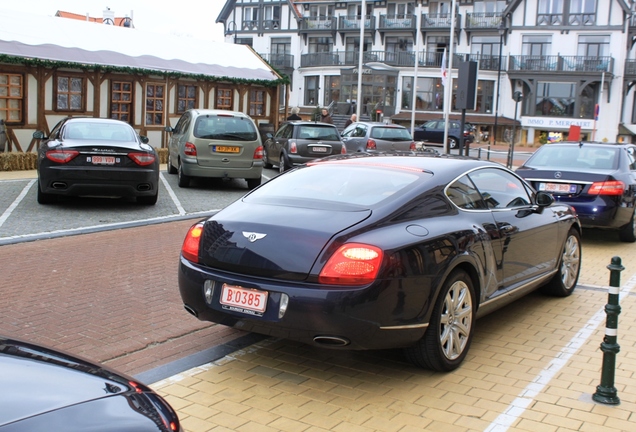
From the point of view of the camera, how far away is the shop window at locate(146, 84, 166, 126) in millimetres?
23234

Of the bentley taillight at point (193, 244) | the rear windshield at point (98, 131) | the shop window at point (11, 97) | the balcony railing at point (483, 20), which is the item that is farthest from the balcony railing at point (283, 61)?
the bentley taillight at point (193, 244)

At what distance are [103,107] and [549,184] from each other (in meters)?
14.9

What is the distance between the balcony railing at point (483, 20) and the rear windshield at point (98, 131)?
5034 cm

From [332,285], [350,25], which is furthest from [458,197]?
[350,25]

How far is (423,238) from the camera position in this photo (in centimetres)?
494

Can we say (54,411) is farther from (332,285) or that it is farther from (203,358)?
(203,358)

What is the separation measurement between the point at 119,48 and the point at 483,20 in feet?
142

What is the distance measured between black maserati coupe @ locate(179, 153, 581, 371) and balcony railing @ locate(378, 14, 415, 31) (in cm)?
5733

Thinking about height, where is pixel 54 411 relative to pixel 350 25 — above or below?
below

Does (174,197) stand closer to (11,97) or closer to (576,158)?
(576,158)

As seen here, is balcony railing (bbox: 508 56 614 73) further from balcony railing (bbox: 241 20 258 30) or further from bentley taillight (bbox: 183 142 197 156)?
bentley taillight (bbox: 183 142 197 156)

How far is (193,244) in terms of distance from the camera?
5324mm

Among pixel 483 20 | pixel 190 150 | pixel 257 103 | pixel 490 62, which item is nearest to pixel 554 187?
pixel 190 150

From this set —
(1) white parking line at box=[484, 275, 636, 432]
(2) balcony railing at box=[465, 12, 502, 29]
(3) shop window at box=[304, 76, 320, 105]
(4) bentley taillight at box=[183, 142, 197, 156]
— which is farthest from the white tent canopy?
(3) shop window at box=[304, 76, 320, 105]
